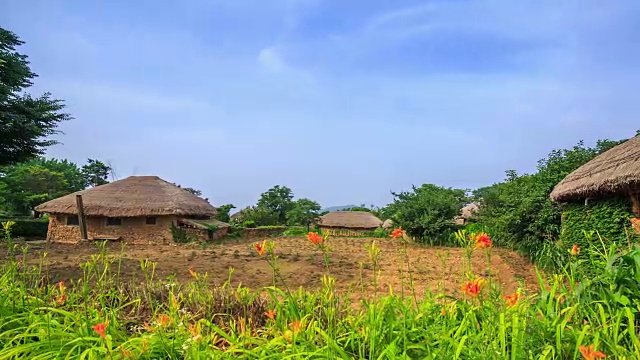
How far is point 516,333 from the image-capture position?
1.75 m


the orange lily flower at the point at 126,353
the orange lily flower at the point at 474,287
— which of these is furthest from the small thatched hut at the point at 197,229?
the orange lily flower at the point at 474,287

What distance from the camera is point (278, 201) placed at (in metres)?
34.0

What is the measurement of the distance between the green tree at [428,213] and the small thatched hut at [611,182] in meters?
7.86

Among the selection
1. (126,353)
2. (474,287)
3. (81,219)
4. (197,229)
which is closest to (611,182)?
(474,287)

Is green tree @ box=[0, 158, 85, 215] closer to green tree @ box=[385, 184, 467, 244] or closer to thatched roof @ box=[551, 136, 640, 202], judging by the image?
green tree @ box=[385, 184, 467, 244]

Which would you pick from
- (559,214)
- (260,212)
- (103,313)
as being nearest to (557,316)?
(103,313)

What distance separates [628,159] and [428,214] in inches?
407

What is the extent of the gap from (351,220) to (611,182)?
2651 centimetres

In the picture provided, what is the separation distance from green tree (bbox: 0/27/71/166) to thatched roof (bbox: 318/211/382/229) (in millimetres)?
22992

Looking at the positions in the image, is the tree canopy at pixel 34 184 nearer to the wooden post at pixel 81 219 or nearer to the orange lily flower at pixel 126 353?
the wooden post at pixel 81 219

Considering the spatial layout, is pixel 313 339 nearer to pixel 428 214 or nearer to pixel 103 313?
pixel 103 313

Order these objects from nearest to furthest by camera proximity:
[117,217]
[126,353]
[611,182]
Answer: [126,353], [611,182], [117,217]

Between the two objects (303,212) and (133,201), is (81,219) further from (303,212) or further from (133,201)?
(303,212)

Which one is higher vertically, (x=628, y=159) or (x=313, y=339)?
(x=628, y=159)
